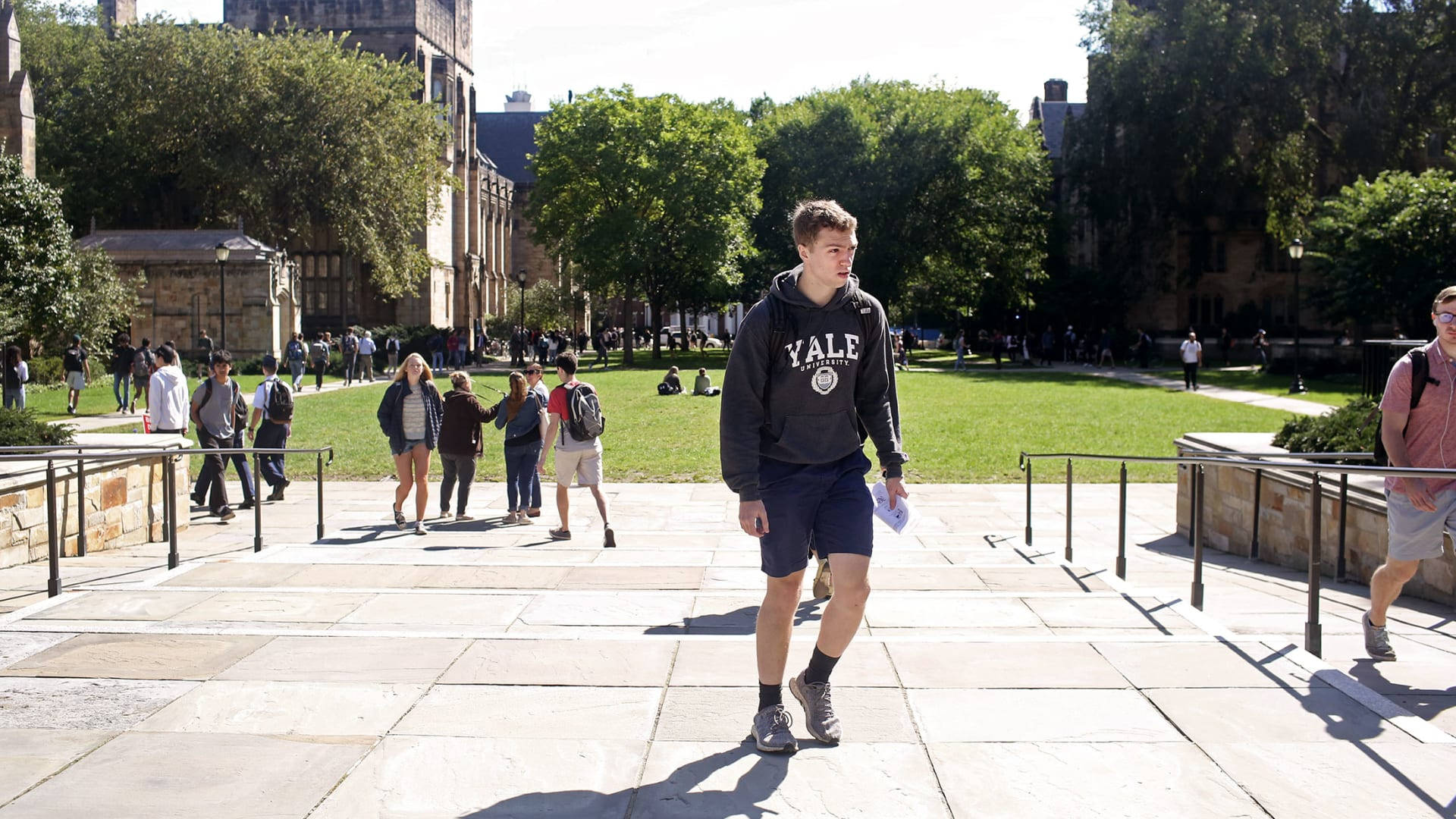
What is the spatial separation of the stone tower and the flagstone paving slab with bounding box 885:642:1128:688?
37422mm

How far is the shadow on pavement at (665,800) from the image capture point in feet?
12.4

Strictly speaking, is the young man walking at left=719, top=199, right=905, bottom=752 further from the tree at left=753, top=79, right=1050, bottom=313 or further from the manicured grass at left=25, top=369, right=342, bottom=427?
the tree at left=753, top=79, right=1050, bottom=313

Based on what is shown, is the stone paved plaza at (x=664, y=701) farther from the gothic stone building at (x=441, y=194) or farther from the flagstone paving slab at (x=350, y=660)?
the gothic stone building at (x=441, y=194)

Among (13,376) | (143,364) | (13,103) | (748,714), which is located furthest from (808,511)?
(13,103)

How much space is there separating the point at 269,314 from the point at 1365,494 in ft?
131

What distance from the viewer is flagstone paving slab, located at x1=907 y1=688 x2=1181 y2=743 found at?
14.7ft

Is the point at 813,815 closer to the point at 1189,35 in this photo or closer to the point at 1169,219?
the point at 1189,35

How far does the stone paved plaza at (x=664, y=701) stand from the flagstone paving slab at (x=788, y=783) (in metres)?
0.01

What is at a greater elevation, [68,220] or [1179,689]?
[68,220]

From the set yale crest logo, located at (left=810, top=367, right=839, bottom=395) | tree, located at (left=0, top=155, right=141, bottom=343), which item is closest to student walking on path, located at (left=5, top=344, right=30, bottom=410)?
tree, located at (left=0, top=155, right=141, bottom=343)

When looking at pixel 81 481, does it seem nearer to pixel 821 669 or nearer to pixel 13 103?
pixel 821 669

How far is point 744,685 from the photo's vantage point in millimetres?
5234

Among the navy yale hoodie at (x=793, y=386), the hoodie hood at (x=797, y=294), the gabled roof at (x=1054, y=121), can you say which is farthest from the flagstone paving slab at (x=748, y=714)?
the gabled roof at (x=1054, y=121)

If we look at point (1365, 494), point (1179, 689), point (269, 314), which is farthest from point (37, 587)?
point (269, 314)
